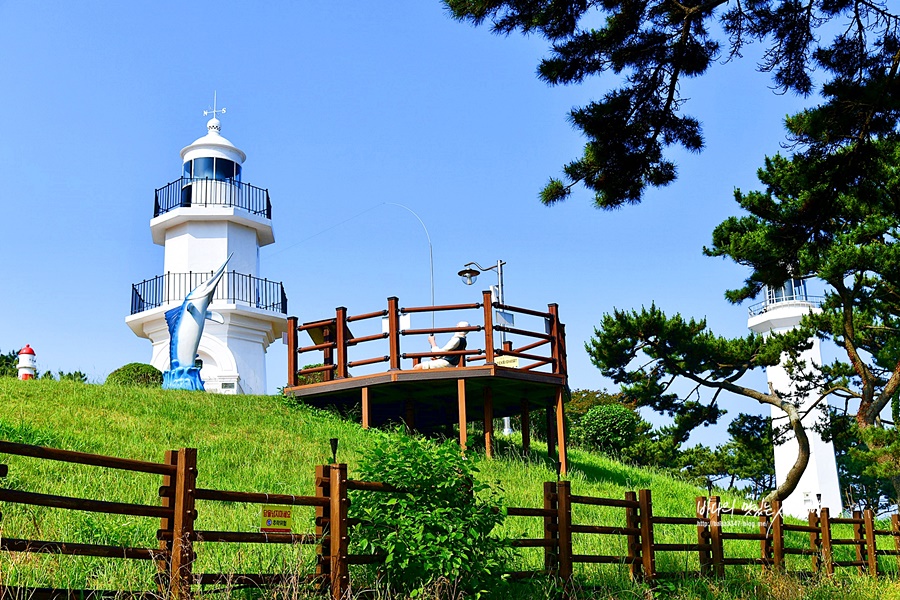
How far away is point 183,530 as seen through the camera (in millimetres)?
6277

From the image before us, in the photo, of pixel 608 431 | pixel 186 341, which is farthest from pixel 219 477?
pixel 608 431

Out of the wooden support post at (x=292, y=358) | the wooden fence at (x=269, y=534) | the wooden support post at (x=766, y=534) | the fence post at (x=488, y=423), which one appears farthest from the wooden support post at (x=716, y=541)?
the wooden support post at (x=292, y=358)

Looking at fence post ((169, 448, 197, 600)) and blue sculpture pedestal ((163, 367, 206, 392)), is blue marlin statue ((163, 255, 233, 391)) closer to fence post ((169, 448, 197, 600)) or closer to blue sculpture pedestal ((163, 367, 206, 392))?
blue sculpture pedestal ((163, 367, 206, 392))

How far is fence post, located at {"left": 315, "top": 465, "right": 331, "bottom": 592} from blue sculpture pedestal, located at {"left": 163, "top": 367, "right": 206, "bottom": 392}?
15360 millimetres

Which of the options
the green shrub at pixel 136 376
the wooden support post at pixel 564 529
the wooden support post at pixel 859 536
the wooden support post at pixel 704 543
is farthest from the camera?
the green shrub at pixel 136 376

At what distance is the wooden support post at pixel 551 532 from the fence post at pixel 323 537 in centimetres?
242

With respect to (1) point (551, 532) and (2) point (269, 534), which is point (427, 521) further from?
(1) point (551, 532)

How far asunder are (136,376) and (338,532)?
54.6 feet

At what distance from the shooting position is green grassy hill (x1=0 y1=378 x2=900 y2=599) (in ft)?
26.3

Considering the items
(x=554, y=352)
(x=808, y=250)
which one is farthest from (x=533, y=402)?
(x=808, y=250)

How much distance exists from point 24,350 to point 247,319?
7.01 m

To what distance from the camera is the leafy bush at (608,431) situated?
25.7 metres

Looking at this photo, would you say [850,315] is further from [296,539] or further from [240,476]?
[296,539]

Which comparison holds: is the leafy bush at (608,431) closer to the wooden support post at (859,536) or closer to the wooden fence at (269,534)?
the wooden support post at (859,536)
